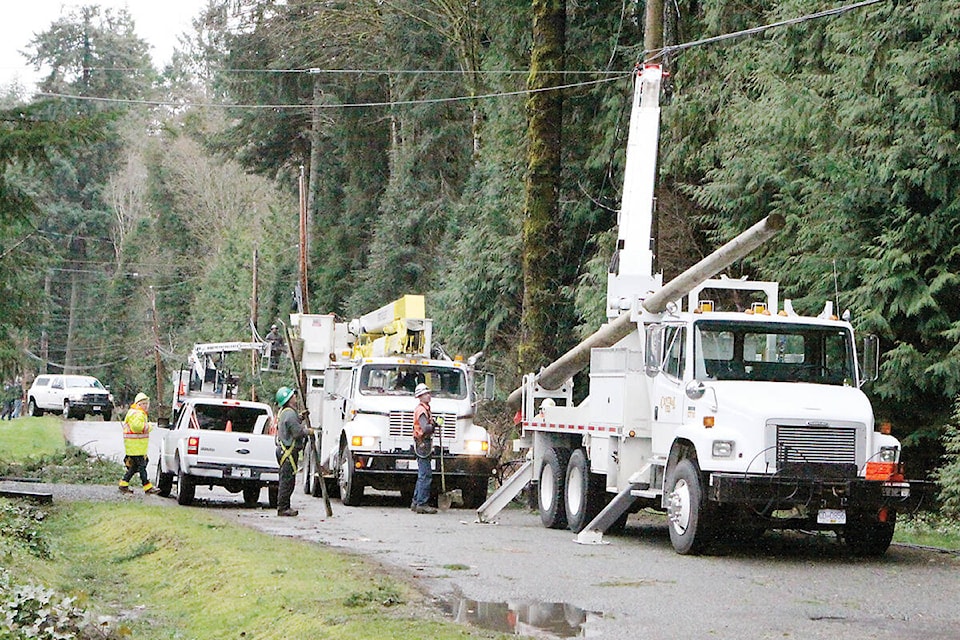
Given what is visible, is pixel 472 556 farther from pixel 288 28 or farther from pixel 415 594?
pixel 288 28

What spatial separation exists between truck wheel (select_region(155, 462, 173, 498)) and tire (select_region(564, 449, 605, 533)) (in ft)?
27.1

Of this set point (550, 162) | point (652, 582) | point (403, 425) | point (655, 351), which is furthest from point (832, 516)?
point (550, 162)

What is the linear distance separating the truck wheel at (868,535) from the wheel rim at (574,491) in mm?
3693

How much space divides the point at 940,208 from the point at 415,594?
10.4 metres

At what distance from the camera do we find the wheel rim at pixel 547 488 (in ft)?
63.3

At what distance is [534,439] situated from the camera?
20.3m

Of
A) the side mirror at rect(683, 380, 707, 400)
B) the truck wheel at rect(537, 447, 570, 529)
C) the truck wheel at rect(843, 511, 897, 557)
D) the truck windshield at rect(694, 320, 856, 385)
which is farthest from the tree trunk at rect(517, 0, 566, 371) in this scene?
the truck wheel at rect(843, 511, 897, 557)

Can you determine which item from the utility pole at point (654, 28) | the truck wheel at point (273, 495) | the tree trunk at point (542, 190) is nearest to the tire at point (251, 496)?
the truck wheel at point (273, 495)

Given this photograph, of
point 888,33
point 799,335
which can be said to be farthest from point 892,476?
point 888,33

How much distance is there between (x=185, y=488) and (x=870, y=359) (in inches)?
447

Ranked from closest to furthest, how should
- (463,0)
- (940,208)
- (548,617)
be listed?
(548,617), (940,208), (463,0)

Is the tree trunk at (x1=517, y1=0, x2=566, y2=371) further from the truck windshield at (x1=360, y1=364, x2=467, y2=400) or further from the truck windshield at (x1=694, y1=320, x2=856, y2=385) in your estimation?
the truck windshield at (x1=694, y1=320, x2=856, y2=385)

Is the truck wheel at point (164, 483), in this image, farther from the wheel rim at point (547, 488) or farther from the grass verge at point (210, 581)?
the wheel rim at point (547, 488)

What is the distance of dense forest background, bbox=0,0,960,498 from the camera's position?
63.3 ft
